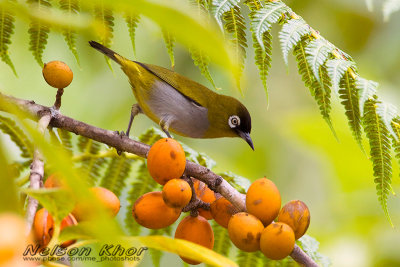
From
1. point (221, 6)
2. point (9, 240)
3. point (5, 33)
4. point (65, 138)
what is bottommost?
point (65, 138)

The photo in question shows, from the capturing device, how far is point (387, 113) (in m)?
1.97

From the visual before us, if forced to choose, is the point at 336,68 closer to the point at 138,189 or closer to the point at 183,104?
the point at 138,189

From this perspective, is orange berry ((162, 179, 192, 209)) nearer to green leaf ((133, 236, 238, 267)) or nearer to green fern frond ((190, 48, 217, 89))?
green leaf ((133, 236, 238, 267))

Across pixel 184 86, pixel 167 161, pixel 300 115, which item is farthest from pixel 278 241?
pixel 300 115

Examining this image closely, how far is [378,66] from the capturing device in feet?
17.2

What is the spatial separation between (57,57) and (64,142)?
277cm

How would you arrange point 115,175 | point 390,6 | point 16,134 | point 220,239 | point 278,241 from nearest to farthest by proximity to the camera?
point 278,241 → point 16,134 → point 220,239 → point 115,175 → point 390,6

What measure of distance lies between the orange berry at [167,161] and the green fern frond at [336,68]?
0.63 metres

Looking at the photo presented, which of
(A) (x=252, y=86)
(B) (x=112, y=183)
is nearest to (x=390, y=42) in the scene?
(A) (x=252, y=86)

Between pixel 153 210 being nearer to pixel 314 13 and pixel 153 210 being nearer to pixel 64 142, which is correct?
pixel 64 142

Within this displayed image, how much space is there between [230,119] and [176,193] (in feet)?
6.54

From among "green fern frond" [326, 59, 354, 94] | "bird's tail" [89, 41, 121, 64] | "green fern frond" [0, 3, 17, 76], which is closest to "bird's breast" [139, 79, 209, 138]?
"bird's tail" [89, 41, 121, 64]

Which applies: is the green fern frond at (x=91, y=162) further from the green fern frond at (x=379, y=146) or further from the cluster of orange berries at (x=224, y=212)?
the green fern frond at (x=379, y=146)

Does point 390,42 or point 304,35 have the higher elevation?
point 304,35
